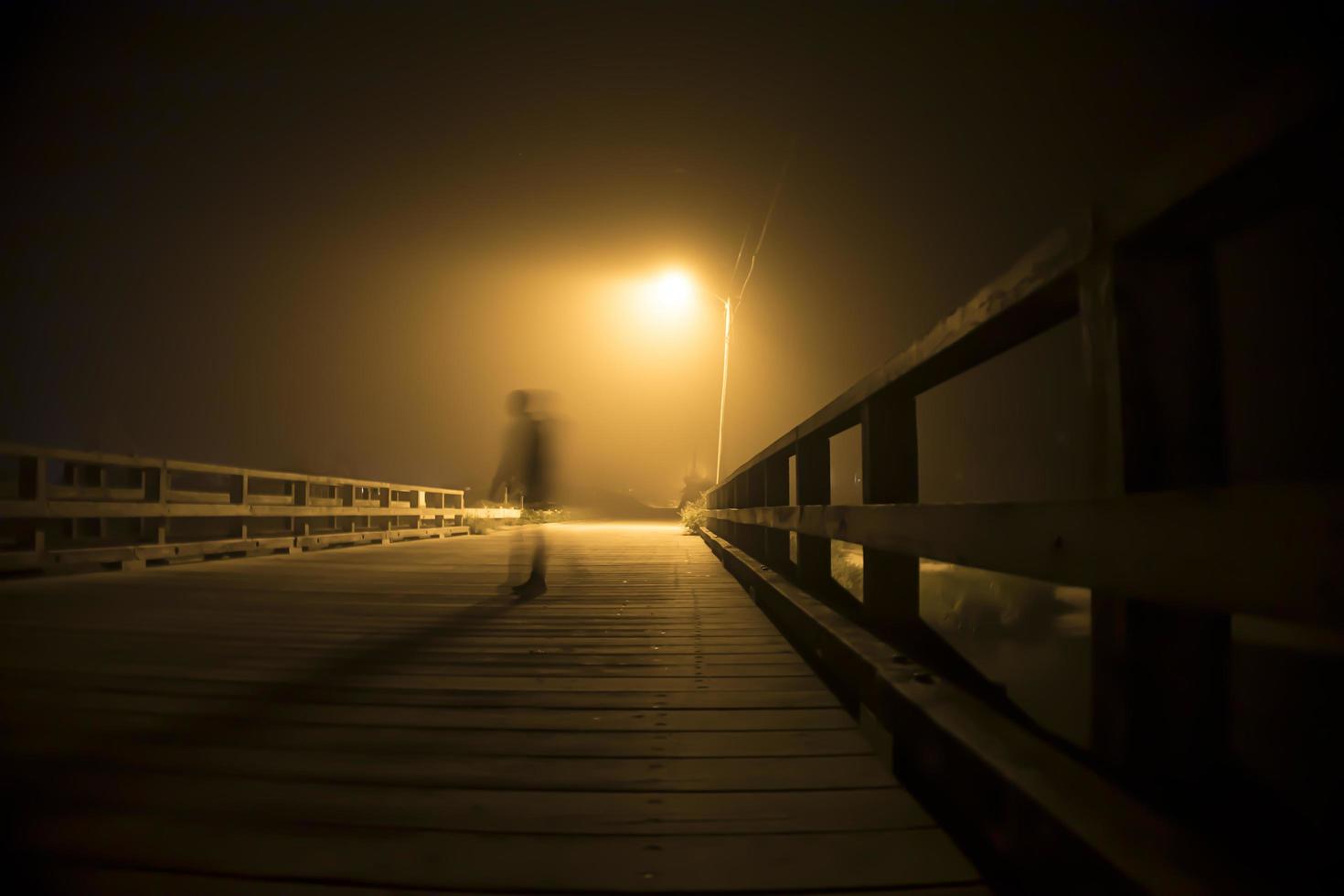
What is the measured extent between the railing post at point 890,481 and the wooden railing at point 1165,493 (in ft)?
2.07

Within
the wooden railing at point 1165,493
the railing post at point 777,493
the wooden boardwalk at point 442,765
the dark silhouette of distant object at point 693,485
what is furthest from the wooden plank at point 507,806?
the dark silhouette of distant object at point 693,485

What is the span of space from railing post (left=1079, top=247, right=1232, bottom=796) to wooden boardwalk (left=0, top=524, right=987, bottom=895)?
457 mm

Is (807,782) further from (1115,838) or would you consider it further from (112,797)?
(112,797)

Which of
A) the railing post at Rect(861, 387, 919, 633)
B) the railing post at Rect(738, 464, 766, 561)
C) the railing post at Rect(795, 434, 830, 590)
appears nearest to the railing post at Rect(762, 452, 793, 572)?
the railing post at Rect(738, 464, 766, 561)

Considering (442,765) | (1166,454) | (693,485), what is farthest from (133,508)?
(693,485)

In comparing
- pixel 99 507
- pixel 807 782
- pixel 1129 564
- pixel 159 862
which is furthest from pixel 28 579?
pixel 1129 564

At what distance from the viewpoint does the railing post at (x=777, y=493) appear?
4.03 m

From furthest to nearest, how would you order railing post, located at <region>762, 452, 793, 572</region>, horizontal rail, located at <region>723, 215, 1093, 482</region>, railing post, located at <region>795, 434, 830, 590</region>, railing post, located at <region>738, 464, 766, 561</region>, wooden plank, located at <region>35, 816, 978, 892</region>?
railing post, located at <region>738, 464, 766, 561</region>, railing post, located at <region>762, 452, 793, 572</region>, railing post, located at <region>795, 434, 830, 590</region>, wooden plank, located at <region>35, 816, 978, 892</region>, horizontal rail, located at <region>723, 215, 1093, 482</region>

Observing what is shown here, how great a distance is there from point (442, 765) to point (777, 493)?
2831 millimetres

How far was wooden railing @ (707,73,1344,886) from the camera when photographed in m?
0.67

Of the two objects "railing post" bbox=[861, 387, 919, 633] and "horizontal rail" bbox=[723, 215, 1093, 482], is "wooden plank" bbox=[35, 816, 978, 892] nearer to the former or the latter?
"railing post" bbox=[861, 387, 919, 633]

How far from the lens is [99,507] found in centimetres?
572

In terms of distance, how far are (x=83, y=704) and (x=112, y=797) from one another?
86cm

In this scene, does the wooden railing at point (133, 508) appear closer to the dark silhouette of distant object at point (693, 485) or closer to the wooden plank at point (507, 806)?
the wooden plank at point (507, 806)
